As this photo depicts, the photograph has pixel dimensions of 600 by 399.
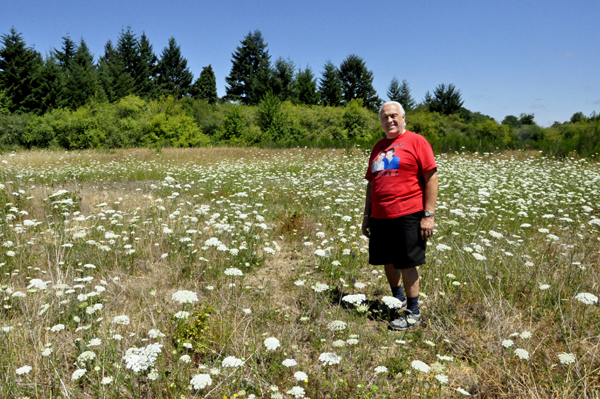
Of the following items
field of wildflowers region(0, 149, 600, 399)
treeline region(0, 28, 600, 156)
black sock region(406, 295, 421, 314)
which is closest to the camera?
field of wildflowers region(0, 149, 600, 399)

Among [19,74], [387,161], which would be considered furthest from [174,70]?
[387,161]

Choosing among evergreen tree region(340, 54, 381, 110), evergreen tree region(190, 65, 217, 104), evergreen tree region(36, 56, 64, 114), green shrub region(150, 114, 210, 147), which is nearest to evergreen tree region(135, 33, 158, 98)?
evergreen tree region(190, 65, 217, 104)

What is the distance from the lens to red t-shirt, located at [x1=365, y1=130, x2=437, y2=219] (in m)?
3.00

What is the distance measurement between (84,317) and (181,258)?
1.34 metres

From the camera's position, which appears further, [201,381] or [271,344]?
[271,344]

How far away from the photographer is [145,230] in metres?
4.89

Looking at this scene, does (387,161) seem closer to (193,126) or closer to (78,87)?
(193,126)

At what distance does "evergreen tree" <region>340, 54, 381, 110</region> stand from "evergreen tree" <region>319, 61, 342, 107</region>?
2736 millimetres

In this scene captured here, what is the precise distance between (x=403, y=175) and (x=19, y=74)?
47452 millimetres

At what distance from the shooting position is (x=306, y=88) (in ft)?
153

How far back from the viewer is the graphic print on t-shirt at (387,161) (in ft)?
9.95

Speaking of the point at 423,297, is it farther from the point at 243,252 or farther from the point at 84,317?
the point at 84,317

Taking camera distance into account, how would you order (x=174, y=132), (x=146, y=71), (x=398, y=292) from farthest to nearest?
1. (x=146, y=71)
2. (x=174, y=132)
3. (x=398, y=292)

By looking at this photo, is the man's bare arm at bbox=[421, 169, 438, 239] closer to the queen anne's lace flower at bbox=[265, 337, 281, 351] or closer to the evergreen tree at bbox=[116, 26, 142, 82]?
the queen anne's lace flower at bbox=[265, 337, 281, 351]
